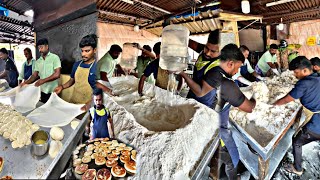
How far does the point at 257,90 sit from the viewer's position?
4.08 ft

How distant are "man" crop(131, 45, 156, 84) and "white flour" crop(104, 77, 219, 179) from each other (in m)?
0.05

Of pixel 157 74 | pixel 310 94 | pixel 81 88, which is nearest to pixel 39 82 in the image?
pixel 81 88

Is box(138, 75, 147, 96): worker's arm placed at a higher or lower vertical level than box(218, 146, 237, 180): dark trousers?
higher

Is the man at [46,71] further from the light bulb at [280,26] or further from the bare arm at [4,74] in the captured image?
the light bulb at [280,26]

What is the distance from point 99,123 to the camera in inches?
32.0

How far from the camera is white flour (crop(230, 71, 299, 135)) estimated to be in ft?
4.06

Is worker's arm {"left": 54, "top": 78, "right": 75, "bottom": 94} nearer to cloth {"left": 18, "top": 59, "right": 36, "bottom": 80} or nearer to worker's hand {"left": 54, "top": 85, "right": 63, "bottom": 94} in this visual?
worker's hand {"left": 54, "top": 85, "right": 63, "bottom": 94}

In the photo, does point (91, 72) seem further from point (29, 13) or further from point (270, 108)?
point (270, 108)

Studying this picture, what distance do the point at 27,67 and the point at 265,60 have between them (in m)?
1.20

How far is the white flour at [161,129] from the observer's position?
81cm

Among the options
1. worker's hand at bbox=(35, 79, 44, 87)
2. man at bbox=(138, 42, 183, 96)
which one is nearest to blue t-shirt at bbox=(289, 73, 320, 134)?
man at bbox=(138, 42, 183, 96)

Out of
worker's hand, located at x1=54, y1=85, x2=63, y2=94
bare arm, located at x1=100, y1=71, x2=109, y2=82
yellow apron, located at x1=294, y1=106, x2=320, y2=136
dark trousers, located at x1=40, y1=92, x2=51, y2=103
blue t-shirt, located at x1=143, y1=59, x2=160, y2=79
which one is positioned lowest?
yellow apron, located at x1=294, y1=106, x2=320, y2=136

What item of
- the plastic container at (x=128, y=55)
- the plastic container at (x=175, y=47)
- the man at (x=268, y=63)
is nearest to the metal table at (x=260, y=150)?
the man at (x=268, y=63)

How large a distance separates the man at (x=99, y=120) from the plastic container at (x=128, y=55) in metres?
0.25
